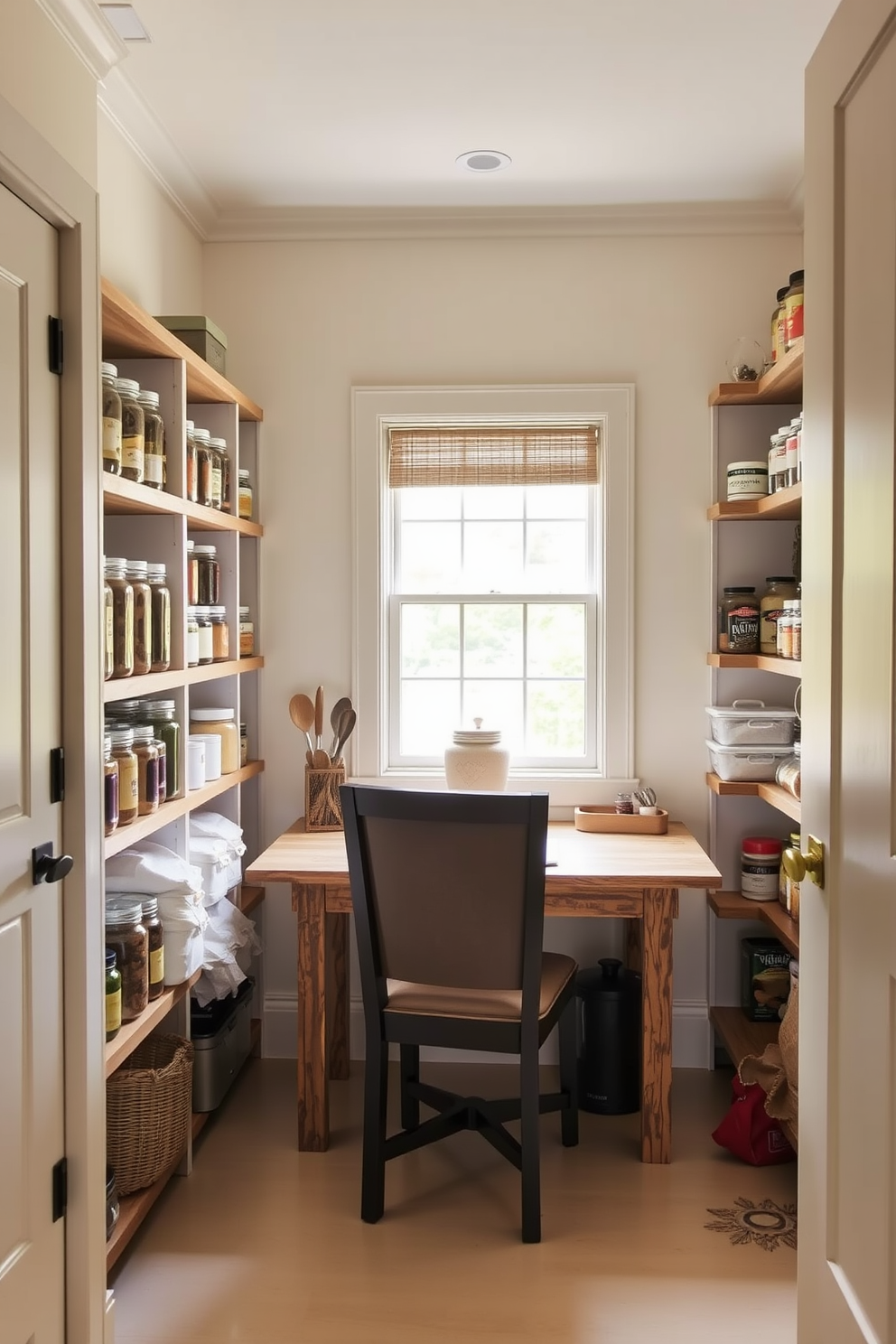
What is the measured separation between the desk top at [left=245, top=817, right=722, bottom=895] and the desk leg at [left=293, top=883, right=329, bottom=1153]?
0.24ft

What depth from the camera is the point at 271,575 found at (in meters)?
3.59

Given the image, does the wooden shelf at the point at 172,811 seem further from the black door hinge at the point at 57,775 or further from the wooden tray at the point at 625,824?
the wooden tray at the point at 625,824

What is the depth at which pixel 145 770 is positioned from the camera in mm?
2475

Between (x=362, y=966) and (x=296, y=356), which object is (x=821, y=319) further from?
(x=296, y=356)

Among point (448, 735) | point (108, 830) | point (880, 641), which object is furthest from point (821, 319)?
point (448, 735)

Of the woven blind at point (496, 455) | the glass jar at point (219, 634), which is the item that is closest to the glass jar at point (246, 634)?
the glass jar at point (219, 634)

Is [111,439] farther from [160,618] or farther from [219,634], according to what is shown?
[219,634]

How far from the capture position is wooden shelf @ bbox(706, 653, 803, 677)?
2.93 m

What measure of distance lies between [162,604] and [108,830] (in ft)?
2.00

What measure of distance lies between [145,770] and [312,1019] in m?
0.90

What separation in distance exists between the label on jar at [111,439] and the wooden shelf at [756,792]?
6.08 feet

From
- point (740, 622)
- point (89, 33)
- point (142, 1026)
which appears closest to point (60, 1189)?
point (142, 1026)

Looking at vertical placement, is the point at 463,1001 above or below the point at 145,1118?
above

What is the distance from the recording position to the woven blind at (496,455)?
354 cm
